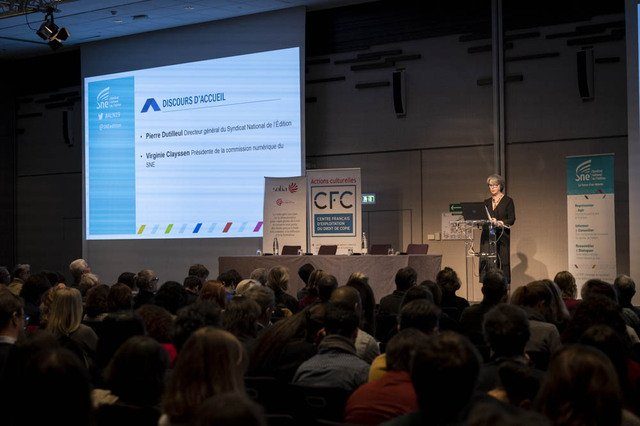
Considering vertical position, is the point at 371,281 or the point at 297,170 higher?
the point at 297,170

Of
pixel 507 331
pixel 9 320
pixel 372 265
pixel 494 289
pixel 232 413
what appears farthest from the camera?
pixel 372 265

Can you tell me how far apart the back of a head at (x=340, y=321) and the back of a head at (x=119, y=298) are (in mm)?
2000

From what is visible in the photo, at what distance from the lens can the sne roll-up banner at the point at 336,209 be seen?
32.9 ft

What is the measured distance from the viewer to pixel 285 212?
1053 centimetres

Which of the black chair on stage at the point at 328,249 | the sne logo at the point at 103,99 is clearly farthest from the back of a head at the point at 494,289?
the sne logo at the point at 103,99

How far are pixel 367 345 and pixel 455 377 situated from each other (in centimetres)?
225

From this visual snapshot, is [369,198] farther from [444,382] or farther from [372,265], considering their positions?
[444,382]

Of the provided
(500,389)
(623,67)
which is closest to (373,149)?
(623,67)

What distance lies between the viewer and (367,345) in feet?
14.6

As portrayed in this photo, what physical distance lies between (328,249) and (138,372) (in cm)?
730

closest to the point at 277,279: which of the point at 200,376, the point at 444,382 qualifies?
the point at 200,376

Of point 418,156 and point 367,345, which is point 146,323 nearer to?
point 367,345

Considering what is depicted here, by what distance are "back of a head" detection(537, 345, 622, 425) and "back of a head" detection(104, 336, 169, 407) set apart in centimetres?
122

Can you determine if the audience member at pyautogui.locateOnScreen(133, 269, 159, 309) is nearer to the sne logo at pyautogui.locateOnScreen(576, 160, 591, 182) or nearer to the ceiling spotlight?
the sne logo at pyautogui.locateOnScreen(576, 160, 591, 182)
